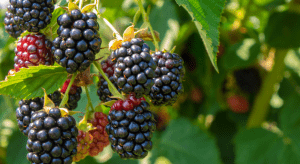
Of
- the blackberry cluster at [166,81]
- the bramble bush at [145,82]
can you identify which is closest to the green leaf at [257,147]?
the bramble bush at [145,82]

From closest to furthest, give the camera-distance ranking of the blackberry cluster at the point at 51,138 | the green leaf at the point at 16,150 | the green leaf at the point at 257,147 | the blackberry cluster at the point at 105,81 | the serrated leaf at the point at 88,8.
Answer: the blackberry cluster at the point at 51,138, the serrated leaf at the point at 88,8, the blackberry cluster at the point at 105,81, the green leaf at the point at 16,150, the green leaf at the point at 257,147

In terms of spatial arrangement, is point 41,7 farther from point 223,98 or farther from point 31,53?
point 223,98

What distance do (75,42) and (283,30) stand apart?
1517 millimetres

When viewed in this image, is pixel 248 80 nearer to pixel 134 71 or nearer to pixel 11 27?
pixel 134 71

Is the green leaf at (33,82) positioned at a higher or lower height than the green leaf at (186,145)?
higher

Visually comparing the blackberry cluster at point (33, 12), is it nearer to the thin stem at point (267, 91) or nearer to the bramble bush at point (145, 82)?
the bramble bush at point (145, 82)

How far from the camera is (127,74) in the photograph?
757 mm

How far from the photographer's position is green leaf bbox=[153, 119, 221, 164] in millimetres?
1756

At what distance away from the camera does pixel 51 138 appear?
0.71 m

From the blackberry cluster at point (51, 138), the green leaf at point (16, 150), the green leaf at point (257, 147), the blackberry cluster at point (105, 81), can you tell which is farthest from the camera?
the green leaf at point (257, 147)

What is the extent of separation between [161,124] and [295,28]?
1553mm

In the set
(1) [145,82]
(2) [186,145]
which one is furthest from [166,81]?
(2) [186,145]

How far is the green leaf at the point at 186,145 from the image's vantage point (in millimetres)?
1756

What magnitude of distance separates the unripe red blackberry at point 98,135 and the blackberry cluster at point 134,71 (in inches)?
9.7
